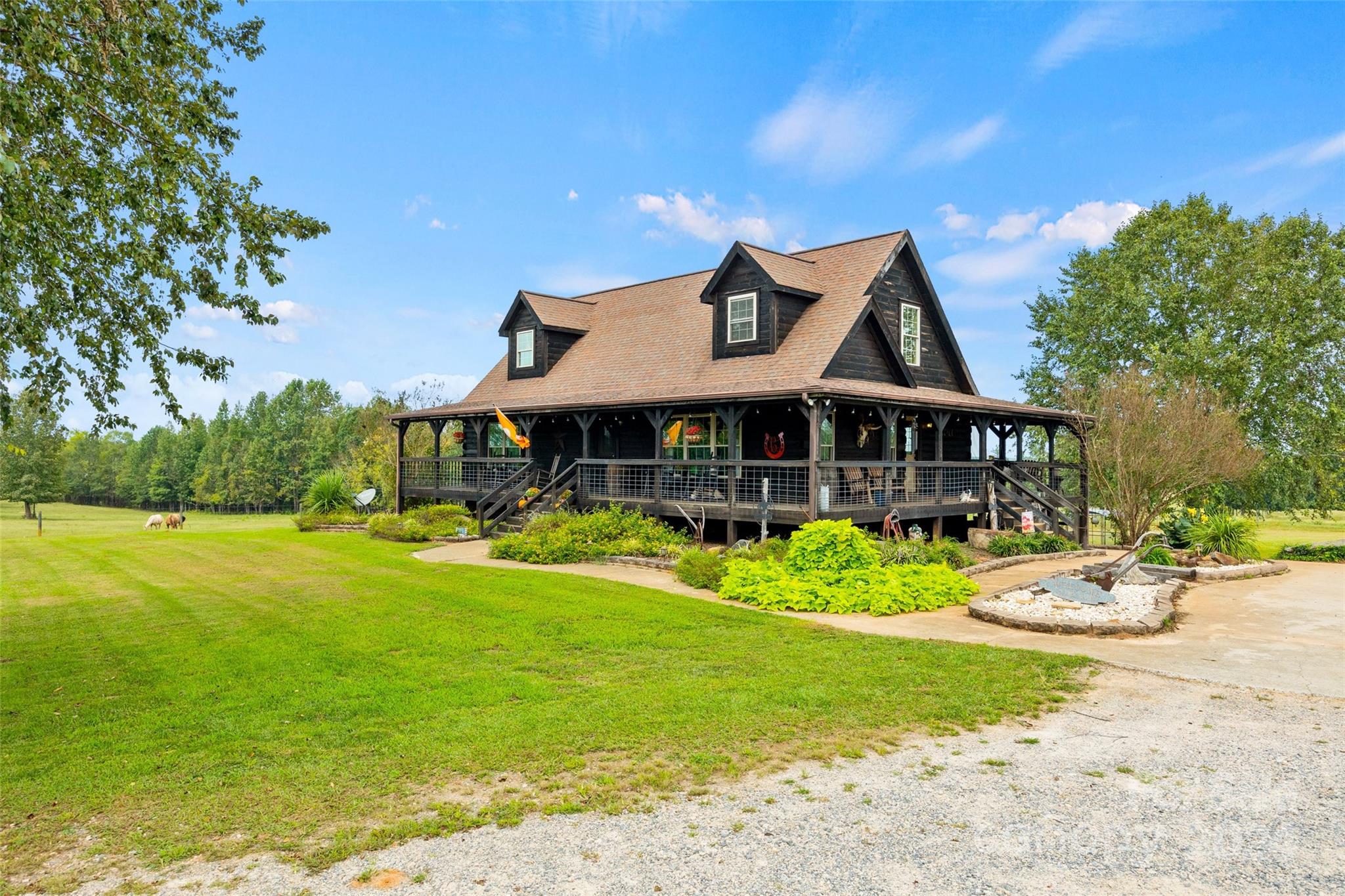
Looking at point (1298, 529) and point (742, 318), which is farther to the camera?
point (1298, 529)

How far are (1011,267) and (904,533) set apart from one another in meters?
21.6

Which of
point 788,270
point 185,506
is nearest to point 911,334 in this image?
point 788,270

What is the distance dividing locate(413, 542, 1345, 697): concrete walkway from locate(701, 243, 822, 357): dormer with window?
8.19 meters

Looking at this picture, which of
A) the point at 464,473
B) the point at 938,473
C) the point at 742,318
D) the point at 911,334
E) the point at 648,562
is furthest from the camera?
the point at 464,473

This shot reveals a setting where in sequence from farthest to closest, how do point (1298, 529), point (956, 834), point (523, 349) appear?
point (1298, 529) → point (523, 349) → point (956, 834)


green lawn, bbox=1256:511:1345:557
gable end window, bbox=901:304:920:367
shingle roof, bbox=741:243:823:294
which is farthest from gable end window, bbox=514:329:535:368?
green lawn, bbox=1256:511:1345:557

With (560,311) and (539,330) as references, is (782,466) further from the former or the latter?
(560,311)

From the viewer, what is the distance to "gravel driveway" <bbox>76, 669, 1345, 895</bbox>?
389 cm

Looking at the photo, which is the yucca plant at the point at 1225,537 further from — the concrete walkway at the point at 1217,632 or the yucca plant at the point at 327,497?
the yucca plant at the point at 327,497

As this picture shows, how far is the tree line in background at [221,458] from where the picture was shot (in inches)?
2285

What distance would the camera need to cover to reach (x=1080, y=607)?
1098cm

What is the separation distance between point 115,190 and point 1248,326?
118ft

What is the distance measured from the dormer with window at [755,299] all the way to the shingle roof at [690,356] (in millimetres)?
170

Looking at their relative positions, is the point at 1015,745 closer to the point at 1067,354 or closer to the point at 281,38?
the point at 281,38
